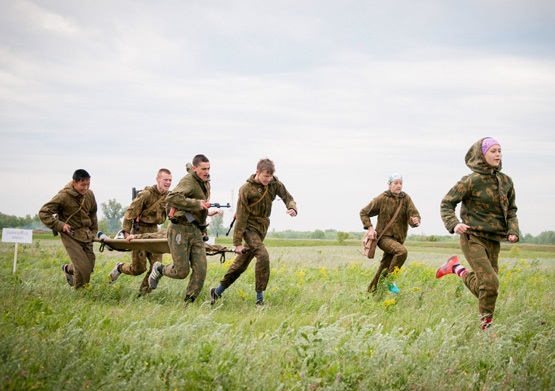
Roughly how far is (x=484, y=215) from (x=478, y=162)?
2.43ft

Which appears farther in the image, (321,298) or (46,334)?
(321,298)

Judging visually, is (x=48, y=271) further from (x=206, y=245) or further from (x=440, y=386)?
(x=440, y=386)

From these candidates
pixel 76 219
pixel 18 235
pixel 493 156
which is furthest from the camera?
pixel 18 235

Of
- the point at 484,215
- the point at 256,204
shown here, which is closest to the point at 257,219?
the point at 256,204


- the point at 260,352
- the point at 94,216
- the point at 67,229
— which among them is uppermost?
the point at 94,216

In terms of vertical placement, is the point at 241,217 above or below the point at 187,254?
above

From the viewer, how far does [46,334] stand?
19.4ft

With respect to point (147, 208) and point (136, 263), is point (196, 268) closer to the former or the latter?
point (136, 263)

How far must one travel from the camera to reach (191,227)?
9359 mm

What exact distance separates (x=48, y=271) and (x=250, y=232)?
707 centimetres

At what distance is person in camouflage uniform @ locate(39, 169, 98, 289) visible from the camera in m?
10.1

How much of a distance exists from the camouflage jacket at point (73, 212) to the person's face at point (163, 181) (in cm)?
124

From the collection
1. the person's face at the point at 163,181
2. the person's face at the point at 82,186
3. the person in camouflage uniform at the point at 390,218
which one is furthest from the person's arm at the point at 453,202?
the person's face at the point at 82,186

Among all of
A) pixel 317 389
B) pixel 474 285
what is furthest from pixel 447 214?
pixel 317 389
